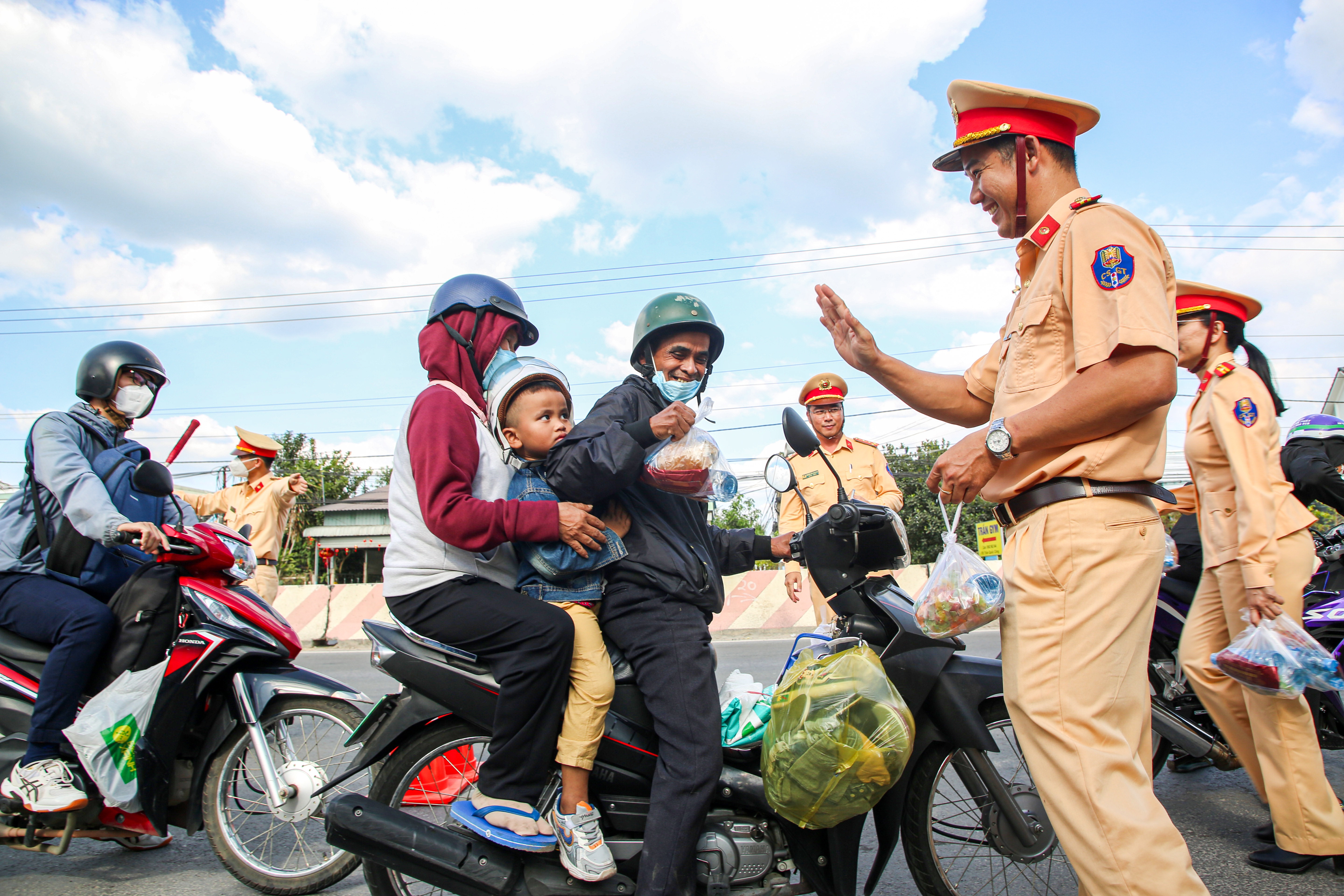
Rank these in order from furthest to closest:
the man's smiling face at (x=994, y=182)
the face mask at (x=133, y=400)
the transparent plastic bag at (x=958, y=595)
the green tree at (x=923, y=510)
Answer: the green tree at (x=923, y=510) < the face mask at (x=133, y=400) < the man's smiling face at (x=994, y=182) < the transparent plastic bag at (x=958, y=595)

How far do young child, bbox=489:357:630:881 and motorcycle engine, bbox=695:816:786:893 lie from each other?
0.27 metres

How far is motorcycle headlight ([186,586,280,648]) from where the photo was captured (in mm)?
3150

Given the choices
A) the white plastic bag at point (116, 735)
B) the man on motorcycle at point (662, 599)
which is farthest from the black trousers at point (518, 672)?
→ the white plastic bag at point (116, 735)

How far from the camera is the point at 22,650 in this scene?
314 cm

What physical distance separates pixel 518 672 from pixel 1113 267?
6.20 ft

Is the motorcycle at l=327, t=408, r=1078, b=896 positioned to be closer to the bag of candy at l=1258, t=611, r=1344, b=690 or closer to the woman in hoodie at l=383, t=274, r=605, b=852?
the woman in hoodie at l=383, t=274, r=605, b=852

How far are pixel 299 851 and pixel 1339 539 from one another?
4.93m

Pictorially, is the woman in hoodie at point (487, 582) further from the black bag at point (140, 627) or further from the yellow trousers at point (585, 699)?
the black bag at point (140, 627)

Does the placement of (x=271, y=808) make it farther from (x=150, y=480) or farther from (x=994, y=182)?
(x=994, y=182)

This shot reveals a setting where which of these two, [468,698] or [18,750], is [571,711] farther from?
[18,750]

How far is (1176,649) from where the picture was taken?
390 cm

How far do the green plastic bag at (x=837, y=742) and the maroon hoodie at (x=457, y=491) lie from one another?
849mm

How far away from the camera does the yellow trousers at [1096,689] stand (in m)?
1.73

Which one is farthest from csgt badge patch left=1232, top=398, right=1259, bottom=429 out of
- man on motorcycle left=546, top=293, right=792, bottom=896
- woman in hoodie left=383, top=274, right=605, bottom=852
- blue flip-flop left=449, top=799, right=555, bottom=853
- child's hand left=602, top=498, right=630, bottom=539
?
blue flip-flop left=449, top=799, right=555, bottom=853
